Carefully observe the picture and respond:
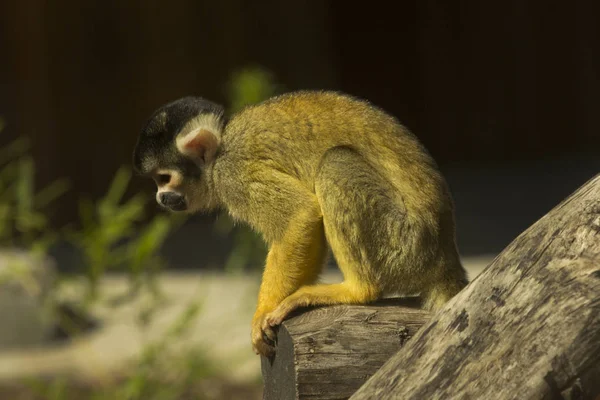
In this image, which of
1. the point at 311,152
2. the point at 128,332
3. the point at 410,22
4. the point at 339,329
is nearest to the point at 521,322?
the point at 339,329

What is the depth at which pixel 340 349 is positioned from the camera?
240 centimetres

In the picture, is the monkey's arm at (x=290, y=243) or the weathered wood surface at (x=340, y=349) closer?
the weathered wood surface at (x=340, y=349)

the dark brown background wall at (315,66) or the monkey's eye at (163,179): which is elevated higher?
the monkey's eye at (163,179)

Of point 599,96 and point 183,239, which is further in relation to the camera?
point 599,96

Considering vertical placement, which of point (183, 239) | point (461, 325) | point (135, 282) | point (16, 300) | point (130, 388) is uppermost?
Answer: point (461, 325)

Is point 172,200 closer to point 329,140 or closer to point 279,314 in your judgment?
point 329,140

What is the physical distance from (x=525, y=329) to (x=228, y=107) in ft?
22.4

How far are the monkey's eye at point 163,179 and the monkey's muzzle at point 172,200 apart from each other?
5 cm

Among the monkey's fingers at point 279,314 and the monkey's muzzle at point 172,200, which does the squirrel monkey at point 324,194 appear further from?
the monkey's muzzle at point 172,200

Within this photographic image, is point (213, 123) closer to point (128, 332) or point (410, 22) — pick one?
point (128, 332)

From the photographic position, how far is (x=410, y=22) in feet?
34.1

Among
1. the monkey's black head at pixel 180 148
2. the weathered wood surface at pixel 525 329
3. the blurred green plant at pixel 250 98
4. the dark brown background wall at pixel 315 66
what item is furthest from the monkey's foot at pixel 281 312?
the dark brown background wall at pixel 315 66

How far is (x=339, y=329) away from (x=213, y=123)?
3.84 feet

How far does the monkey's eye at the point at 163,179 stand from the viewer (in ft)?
11.1
